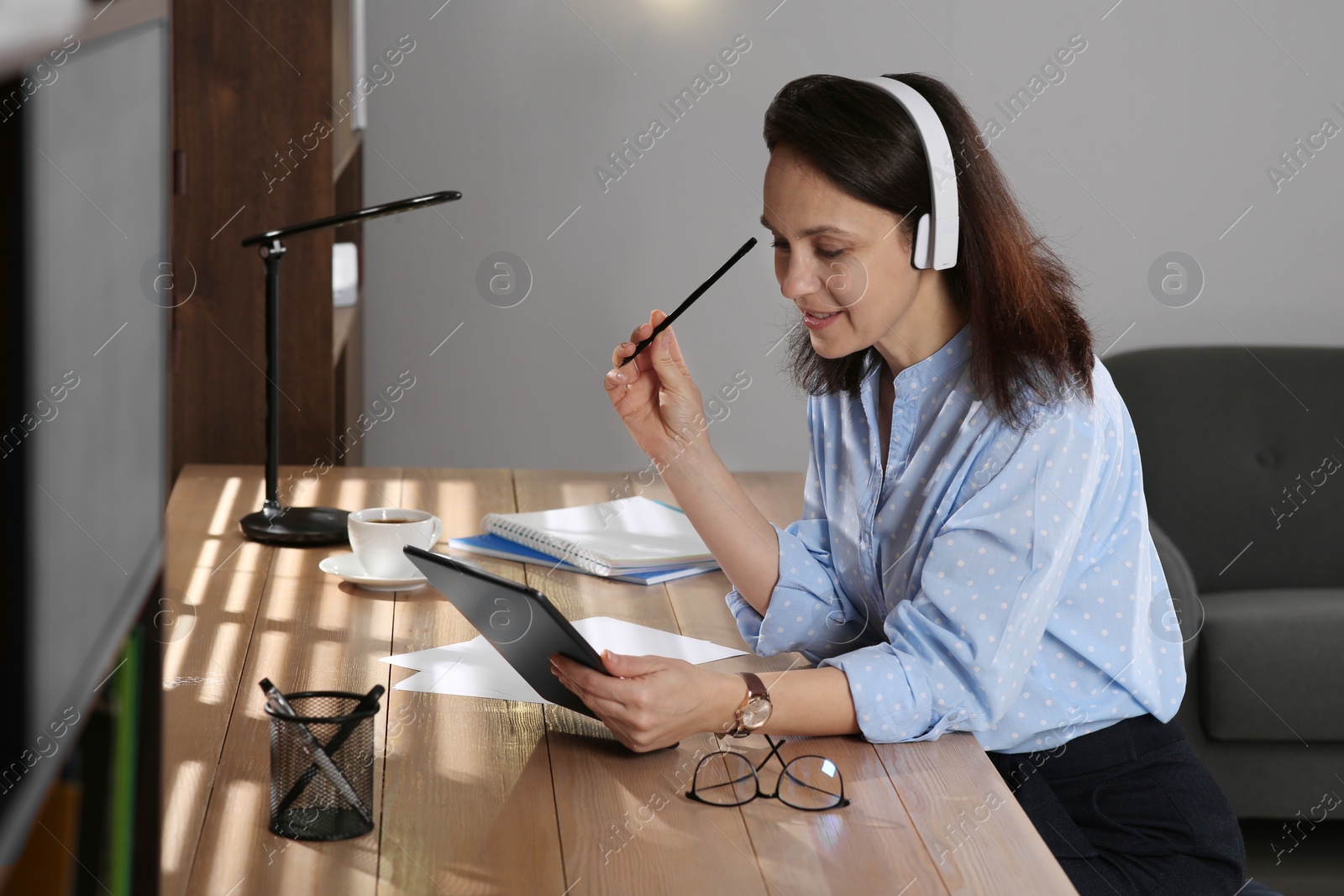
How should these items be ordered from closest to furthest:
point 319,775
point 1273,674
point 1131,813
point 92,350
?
point 92,350
point 319,775
point 1131,813
point 1273,674

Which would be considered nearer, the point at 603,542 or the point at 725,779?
the point at 725,779

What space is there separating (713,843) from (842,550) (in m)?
0.57

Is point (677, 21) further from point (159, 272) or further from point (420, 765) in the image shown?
point (159, 272)

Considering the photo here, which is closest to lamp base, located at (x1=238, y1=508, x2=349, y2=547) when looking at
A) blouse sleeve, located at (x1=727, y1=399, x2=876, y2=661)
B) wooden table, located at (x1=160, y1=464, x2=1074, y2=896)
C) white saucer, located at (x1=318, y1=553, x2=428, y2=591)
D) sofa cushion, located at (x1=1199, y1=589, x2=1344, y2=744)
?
white saucer, located at (x1=318, y1=553, x2=428, y2=591)

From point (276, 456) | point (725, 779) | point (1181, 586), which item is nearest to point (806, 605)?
point (725, 779)

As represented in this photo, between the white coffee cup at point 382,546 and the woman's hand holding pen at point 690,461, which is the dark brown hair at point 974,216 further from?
the white coffee cup at point 382,546

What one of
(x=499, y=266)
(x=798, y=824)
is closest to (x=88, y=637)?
(x=798, y=824)

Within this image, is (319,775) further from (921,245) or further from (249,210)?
(249,210)

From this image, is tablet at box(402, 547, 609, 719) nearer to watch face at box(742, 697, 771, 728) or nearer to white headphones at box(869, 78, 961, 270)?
watch face at box(742, 697, 771, 728)

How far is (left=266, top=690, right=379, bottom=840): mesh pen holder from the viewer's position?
0.86 m

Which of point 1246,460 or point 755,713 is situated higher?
point 1246,460

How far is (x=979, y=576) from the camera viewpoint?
109cm

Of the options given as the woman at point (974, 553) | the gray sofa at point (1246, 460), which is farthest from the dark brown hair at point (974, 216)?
the gray sofa at point (1246, 460)

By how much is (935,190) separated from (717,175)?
1.86m
